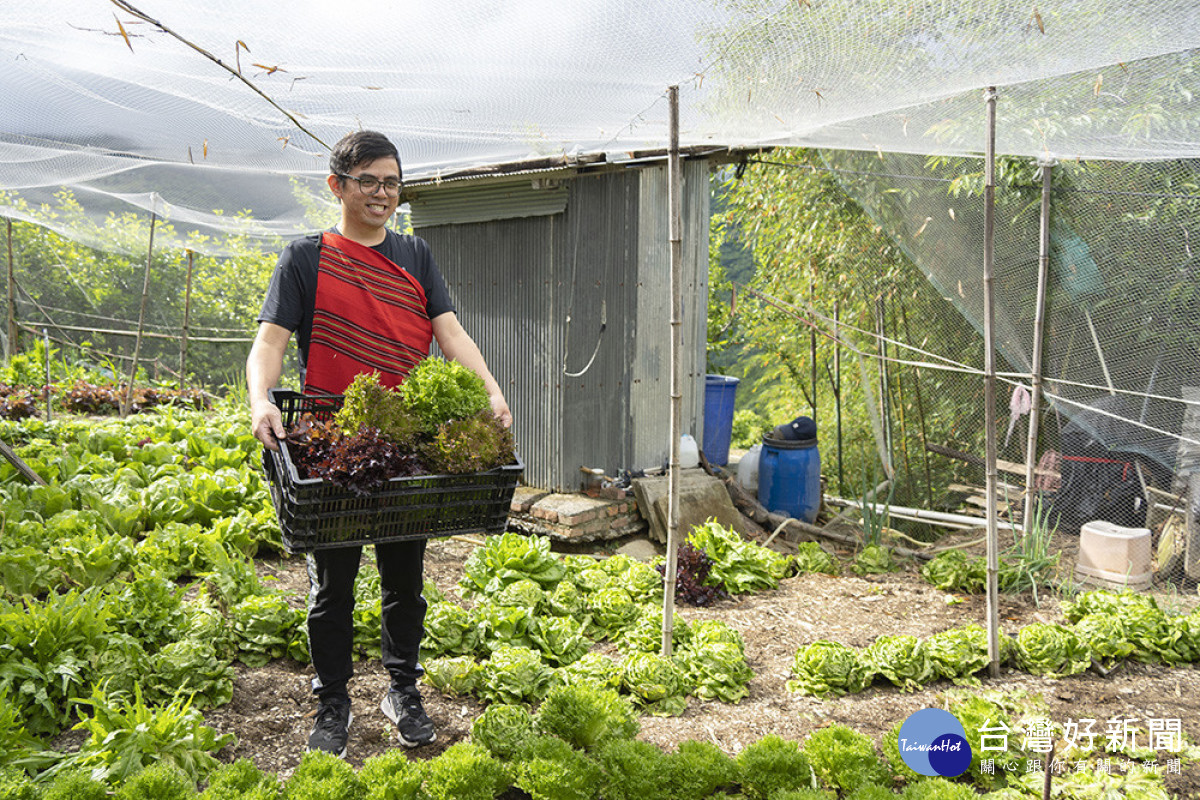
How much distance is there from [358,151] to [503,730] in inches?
74.8

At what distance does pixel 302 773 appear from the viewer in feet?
7.32

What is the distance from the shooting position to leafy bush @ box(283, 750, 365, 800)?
2.14 m

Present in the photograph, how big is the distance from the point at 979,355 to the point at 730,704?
144 inches

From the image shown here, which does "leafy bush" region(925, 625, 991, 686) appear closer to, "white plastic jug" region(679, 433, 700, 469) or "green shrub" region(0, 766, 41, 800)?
"white plastic jug" region(679, 433, 700, 469)

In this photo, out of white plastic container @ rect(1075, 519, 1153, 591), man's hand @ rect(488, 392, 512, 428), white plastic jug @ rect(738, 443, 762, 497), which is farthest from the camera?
white plastic jug @ rect(738, 443, 762, 497)

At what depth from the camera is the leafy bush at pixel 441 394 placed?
2145mm

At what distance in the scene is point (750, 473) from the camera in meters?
6.98

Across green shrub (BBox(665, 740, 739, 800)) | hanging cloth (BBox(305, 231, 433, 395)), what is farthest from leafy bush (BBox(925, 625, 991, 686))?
hanging cloth (BBox(305, 231, 433, 395))

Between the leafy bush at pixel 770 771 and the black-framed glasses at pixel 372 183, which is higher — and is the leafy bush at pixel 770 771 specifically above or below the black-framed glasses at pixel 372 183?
A: below

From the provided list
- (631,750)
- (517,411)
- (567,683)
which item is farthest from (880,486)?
(631,750)

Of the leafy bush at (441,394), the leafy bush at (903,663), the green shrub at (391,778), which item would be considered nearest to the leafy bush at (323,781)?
the green shrub at (391,778)

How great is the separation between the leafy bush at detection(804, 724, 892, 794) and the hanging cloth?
1782 mm

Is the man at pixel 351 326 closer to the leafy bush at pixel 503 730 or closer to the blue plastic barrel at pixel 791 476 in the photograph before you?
the leafy bush at pixel 503 730

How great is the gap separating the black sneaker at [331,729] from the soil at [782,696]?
0.53 ft
